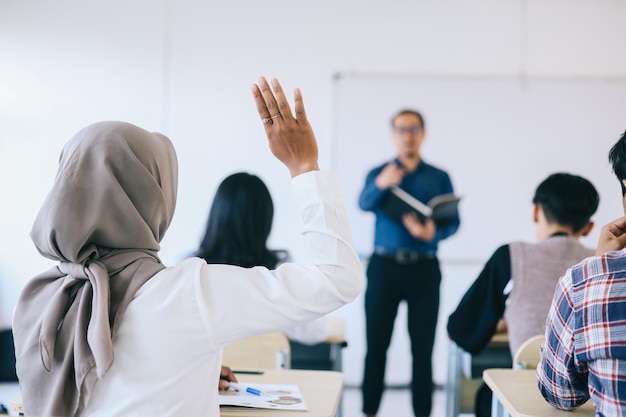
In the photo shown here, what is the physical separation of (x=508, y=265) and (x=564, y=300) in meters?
0.93

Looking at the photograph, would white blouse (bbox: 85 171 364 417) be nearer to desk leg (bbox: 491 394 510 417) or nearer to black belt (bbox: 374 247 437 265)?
desk leg (bbox: 491 394 510 417)

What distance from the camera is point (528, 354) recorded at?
1.96m

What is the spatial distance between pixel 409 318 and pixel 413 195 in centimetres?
79

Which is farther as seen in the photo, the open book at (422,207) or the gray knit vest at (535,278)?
the open book at (422,207)

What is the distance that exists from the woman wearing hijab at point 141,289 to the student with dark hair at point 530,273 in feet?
4.19

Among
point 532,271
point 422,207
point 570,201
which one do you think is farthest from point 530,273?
point 422,207

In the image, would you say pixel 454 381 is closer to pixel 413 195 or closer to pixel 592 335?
pixel 413 195

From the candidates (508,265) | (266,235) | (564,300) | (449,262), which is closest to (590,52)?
(449,262)

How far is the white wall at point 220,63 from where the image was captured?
4.40m

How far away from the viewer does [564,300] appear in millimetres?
1332

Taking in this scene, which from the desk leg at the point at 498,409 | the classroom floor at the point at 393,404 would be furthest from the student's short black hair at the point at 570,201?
the classroom floor at the point at 393,404

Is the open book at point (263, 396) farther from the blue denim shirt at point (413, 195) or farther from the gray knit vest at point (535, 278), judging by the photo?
the blue denim shirt at point (413, 195)

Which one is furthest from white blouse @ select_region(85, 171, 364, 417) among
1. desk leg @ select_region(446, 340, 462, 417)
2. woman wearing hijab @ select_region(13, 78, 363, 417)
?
desk leg @ select_region(446, 340, 462, 417)

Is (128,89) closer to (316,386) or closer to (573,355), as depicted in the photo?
(316,386)
